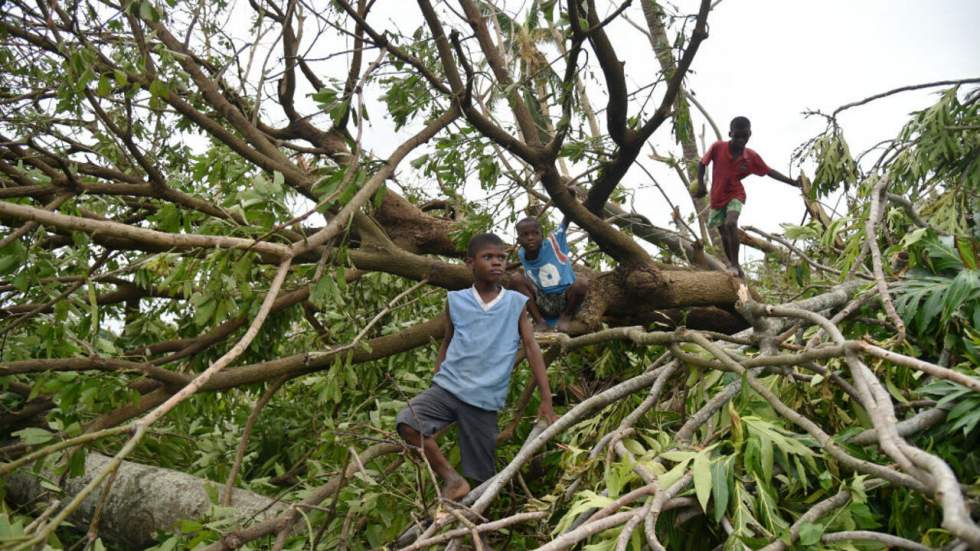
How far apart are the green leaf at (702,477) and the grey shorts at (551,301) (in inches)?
93.2

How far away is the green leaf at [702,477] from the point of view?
2.32 metres

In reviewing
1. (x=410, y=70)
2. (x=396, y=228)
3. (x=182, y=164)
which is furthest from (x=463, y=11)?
(x=182, y=164)

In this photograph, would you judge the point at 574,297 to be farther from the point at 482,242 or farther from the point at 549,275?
the point at 482,242

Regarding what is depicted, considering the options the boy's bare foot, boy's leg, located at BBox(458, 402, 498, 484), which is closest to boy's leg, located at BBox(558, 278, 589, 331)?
boy's leg, located at BBox(458, 402, 498, 484)

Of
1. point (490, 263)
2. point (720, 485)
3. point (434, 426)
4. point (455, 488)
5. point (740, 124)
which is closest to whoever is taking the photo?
point (720, 485)

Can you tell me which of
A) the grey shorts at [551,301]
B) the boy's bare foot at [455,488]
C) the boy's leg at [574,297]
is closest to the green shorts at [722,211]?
the boy's leg at [574,297]

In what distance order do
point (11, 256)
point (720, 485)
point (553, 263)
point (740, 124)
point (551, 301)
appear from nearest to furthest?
point (720, 485), point (11, 256), point (553, 263), point (551, 301), point (740, 124)

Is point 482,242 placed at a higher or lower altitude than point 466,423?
higher

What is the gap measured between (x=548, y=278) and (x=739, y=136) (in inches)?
72.3

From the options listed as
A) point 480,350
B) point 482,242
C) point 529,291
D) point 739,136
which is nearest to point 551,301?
point 529,291

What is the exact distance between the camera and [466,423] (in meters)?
3.42

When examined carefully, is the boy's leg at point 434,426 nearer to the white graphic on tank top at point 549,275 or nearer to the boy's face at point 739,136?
the white graphic on tank top at point 549,275

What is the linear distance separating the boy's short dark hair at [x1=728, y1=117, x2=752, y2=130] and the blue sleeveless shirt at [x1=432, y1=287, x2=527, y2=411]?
265cm

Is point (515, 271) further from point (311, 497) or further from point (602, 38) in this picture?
point (311, 497)
